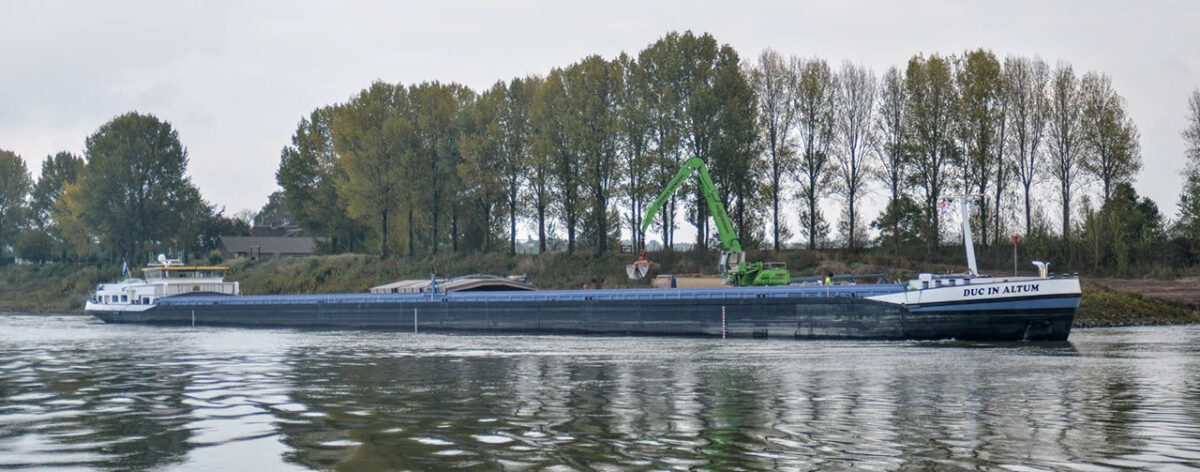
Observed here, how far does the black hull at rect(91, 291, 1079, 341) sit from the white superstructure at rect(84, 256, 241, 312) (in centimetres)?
600

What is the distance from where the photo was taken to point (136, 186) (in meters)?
102

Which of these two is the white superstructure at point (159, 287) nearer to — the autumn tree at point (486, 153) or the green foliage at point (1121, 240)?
the autumn tree at point (486, 153)

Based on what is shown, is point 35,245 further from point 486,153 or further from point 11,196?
point 486,153

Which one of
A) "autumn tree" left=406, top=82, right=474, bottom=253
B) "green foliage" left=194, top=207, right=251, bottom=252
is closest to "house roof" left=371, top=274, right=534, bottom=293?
"autumn tree" left=406, top=82, right=474, bottom=253

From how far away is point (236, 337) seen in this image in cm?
4853

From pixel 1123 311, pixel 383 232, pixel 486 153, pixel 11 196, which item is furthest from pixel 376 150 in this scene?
pixel 11 196

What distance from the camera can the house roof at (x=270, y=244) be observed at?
133 meters

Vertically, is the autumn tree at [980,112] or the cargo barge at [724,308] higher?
the autumn tree at [980,112]

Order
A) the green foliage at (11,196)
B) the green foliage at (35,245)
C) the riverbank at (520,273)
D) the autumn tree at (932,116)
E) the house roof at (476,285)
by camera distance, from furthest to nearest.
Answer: the green foliage at (11,196) < the green foliage at (35,245) < the autumn tree at (932,116) < the house roof at (476,285) < the riverbank at (520,273)

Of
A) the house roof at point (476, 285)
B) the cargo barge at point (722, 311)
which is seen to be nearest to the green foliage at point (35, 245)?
the cargo barge at point (722, 311)

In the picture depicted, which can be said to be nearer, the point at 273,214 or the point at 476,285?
the point at 476,285

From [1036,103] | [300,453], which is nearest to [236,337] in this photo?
[300,453]

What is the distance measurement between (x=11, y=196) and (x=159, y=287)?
73.3m

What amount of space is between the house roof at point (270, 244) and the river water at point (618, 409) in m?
101
